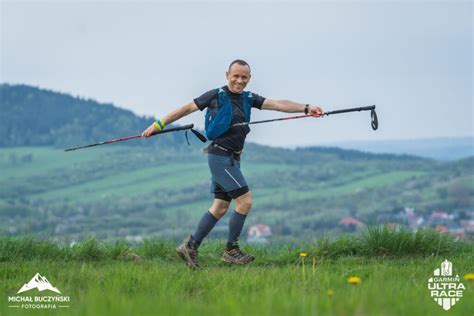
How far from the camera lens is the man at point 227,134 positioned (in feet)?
31.3

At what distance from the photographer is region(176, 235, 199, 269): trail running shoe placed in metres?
9.65

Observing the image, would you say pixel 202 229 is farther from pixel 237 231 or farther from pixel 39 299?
pixel 39 299

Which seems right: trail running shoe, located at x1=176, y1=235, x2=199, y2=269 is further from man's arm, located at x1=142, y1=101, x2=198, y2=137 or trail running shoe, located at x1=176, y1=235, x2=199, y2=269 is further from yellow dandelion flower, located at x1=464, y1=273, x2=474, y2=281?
yellow dandelion flower, located at x1=464, y1=273, x2=474, y2=281

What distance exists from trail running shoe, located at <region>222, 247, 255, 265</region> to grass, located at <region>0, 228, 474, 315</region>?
0.47 feet

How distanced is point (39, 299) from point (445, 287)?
3.64m

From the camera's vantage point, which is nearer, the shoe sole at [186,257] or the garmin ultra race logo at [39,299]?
the garmin ultra race logo at [39,299]

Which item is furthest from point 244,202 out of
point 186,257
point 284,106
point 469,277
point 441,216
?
point 441,216

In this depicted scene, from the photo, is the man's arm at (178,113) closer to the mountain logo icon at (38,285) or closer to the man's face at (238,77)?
the man's face at (238,77)

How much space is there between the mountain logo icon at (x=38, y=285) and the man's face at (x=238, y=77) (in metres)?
3.45

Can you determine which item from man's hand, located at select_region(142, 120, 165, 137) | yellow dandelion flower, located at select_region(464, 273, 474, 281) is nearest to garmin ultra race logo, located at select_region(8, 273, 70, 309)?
man's hand, located at select_region(142, 120, 165, 137)

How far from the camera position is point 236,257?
9922 mm

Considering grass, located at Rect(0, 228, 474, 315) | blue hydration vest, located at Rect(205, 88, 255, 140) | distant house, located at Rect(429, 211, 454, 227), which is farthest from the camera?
distant house, located at Rect(429, 211, 454, 227)

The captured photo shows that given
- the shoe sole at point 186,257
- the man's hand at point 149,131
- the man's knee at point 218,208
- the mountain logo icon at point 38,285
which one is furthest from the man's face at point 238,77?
the mountain logo icon at point 38,285

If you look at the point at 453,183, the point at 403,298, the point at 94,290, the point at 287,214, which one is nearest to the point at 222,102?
the point at 94,290
